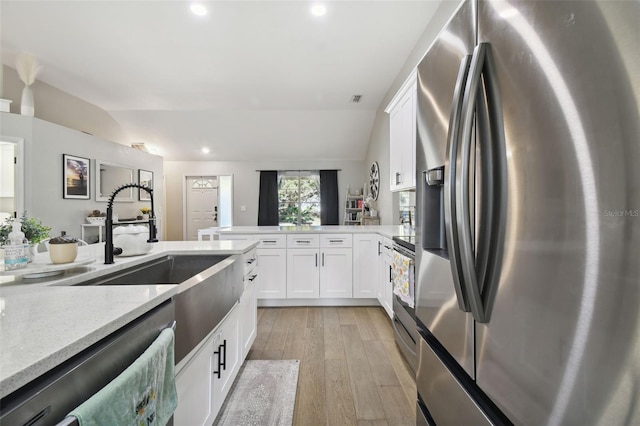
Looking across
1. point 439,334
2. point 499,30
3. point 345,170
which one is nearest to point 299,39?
point 499,30

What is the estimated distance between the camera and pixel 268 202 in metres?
7.38

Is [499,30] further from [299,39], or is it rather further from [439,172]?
[299,39]

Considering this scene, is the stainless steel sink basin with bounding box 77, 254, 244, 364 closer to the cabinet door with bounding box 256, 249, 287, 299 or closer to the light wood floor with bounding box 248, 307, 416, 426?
the light wood floor with bounding box 248, 307, 416, 426

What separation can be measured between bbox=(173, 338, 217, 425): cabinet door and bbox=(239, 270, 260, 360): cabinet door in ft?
1.82

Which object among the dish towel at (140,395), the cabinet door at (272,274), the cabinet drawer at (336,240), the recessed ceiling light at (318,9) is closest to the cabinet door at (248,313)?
the cabinet door at (272,274)

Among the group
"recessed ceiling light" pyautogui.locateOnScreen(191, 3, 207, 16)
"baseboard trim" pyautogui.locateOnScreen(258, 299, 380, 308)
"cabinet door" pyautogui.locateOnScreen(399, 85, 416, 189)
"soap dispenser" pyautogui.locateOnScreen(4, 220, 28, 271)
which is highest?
"recessed ceiling light" pyautogui.locateOnScreen(191, 3, 207, 16)

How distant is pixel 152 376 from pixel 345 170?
22.8 ft

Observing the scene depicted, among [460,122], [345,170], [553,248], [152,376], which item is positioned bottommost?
[152,376]

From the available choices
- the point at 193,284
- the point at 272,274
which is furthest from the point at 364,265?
the point at 193,284

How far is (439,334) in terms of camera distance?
2.75ft

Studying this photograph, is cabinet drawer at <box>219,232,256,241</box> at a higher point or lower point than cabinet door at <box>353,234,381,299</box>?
higher

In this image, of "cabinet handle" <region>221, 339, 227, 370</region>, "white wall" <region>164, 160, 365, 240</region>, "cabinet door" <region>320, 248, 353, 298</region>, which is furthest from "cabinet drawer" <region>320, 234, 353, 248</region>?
"white wall" <region>164, 160, 365, 240</region>

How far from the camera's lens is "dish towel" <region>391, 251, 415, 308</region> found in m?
1.83

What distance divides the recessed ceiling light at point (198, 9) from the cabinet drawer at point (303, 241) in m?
2.44
